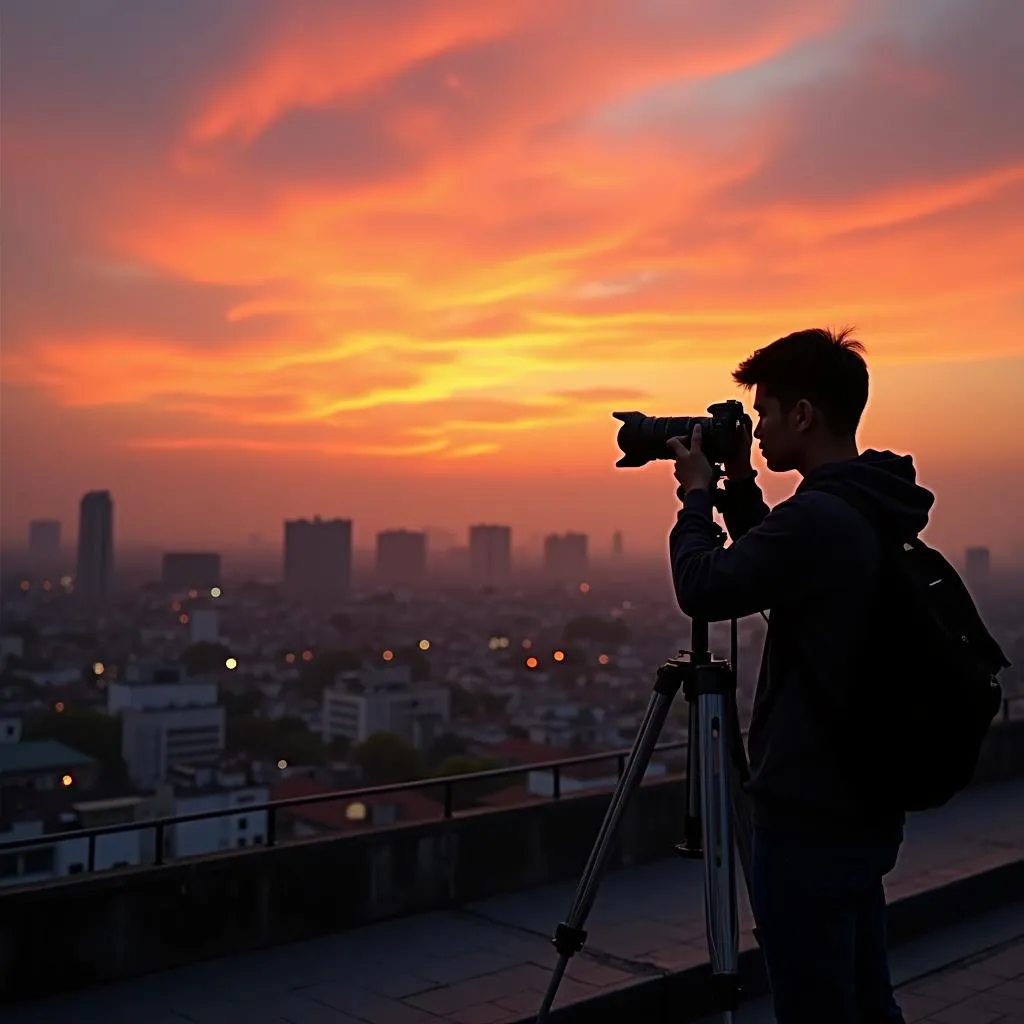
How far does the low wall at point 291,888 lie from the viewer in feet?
15.2

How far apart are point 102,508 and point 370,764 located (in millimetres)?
102718

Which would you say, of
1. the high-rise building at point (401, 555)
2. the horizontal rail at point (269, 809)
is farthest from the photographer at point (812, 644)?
the high-rise building at point (401, 555)

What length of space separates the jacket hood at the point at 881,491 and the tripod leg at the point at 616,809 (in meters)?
1.00

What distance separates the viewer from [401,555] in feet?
558

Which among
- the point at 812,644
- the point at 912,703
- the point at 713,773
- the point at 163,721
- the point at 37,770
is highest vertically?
the point at 812,644

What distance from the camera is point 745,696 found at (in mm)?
40688

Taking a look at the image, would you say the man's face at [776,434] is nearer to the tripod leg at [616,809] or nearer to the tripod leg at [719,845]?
the tripod leg at [719,845]

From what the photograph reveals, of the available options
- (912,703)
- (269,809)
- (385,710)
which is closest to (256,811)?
(269,809)

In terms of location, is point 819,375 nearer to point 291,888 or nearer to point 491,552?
point 291,888

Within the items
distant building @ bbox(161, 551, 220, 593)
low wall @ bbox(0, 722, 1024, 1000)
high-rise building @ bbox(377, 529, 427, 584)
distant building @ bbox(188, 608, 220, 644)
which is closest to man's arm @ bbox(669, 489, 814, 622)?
low wall @ bbox(0, 722, 1024, 1000)

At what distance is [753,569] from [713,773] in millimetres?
1012

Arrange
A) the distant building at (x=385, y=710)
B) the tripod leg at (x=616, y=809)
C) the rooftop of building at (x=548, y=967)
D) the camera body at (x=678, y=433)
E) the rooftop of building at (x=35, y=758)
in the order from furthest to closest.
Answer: the distant building at (x=385, y=710), the rooftop of building at (x=35, y=758), the rooftop of building at (x=548, y=967), the tripod leg at (x=616, y=809), the camera body at (x=678, y=433)

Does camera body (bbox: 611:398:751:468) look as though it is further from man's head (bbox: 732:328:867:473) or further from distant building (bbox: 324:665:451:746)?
distant building (bbox: 324:665:451:746)

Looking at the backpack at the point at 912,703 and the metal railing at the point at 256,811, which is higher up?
the backpack at the point at 912,703
